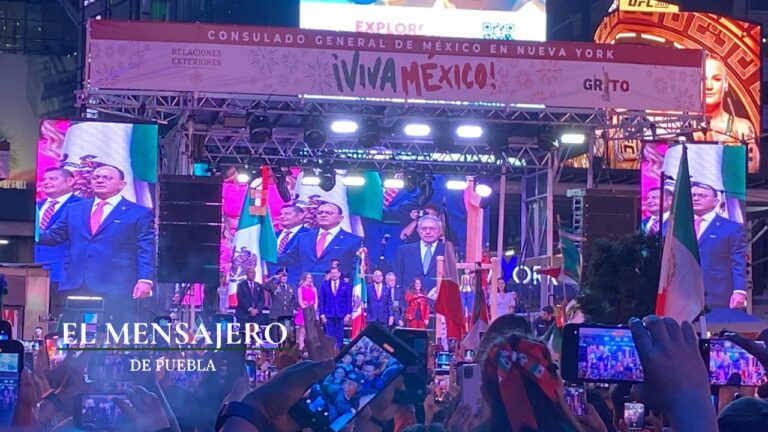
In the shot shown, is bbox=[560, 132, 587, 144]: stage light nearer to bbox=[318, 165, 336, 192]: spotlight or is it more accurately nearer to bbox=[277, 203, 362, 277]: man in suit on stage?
bbox=[318, 165, 336, 192]: spotlight

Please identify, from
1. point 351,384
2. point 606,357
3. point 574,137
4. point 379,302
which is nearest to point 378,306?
point 379,302

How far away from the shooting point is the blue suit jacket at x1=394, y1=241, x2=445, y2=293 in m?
26.0

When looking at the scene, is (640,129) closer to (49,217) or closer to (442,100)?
(442,100)

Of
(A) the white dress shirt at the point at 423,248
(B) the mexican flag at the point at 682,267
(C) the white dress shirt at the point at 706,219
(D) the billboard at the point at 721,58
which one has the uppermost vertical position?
(D) the billboard at the point at 721,58

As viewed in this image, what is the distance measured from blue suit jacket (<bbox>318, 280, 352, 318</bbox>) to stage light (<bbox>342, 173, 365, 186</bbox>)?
2.11m

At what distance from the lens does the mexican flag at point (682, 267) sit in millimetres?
6829

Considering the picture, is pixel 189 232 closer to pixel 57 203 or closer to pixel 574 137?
pixel 57 203

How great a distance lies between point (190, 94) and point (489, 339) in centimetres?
1487

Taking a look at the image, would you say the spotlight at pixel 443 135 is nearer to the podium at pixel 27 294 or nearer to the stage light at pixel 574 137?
the stage light at pixel 574 137

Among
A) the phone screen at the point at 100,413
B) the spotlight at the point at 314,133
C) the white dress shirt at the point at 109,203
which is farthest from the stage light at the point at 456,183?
the phone screen at the point at 100,413

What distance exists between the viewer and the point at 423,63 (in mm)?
18422

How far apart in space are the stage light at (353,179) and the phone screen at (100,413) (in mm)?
21332

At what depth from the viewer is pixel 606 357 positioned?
3277mm

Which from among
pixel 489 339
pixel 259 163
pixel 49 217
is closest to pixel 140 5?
pixel 259 163
